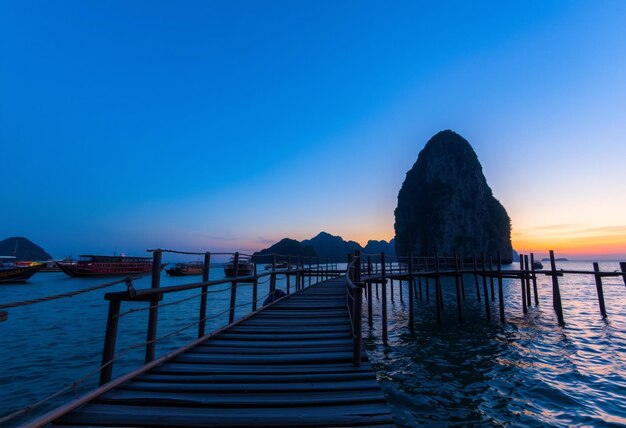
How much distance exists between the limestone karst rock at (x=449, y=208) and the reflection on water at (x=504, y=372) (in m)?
73.9

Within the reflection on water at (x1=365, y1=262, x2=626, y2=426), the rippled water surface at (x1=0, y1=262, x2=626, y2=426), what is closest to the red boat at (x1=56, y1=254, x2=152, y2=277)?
the rippled water surface at (x1=0, y1=262, x2=626, y2=426)

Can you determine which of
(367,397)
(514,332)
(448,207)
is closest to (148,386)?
(367,397)

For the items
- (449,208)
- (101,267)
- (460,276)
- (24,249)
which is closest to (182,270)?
(101,267)

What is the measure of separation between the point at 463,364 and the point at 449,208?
307 feet

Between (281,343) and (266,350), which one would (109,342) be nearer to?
(266,350)

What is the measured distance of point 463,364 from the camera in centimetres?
977

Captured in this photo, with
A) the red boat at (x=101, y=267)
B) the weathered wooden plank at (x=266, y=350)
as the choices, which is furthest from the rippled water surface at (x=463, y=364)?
the red boat at (x=101, y=267)

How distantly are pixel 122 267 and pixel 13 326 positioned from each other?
40515mm

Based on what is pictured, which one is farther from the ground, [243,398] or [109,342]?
[109,342]

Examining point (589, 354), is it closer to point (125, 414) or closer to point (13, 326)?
point (125, 414)

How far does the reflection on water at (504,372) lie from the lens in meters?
6.69

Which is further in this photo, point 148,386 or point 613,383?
point 613,383

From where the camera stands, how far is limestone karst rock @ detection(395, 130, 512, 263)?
304ft

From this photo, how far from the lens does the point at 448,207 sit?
9500 cm
